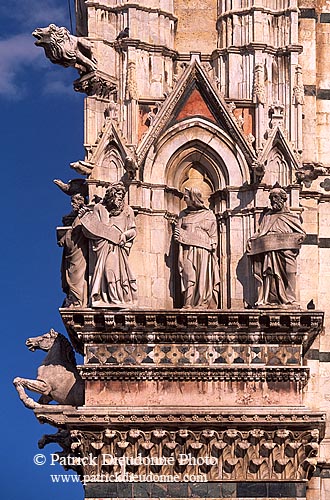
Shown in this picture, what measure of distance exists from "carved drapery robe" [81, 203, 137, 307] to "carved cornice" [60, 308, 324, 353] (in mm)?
244

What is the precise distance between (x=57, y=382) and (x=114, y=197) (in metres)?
2.15

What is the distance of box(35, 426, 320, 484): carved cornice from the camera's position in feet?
75.4

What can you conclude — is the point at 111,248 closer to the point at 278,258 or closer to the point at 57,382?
the point at 57,382

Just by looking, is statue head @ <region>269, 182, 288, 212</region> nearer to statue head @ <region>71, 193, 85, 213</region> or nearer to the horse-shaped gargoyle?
statue head @ <region>71, 193, 85, 213</region>

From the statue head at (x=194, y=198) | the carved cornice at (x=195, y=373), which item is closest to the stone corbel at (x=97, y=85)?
the statue head at (x=194, y=198)

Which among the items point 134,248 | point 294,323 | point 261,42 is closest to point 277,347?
point 294,323

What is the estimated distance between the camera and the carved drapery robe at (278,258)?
2342cm

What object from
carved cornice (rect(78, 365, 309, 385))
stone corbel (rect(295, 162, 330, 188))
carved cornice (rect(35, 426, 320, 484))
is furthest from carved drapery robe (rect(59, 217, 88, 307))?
stone corbel (rect(295, 162, 330, 188))

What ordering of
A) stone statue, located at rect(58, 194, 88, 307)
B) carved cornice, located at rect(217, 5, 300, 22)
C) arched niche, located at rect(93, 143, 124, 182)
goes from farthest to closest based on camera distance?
carved cornice, located at rect(217, 5, 300, 22)
arched niche, located at rect(93, 143, 124, 182)
stone statue, located at rect(58, 194, 88, 307)

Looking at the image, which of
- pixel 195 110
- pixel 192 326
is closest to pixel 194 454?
pixel 192 326

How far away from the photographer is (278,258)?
2348 cm

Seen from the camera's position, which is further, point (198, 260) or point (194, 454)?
point (198, 260)

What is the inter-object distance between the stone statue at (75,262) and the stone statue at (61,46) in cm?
157

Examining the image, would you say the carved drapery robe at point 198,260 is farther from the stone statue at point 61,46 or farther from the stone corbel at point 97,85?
the stone statue at point 61,46
